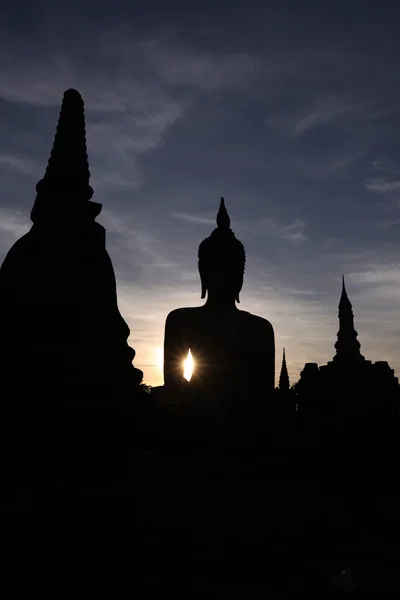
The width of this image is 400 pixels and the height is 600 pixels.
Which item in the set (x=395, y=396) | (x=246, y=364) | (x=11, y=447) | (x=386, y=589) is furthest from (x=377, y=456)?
(x=395, y=396)

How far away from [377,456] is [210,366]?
9.06 feet

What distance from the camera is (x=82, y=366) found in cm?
615

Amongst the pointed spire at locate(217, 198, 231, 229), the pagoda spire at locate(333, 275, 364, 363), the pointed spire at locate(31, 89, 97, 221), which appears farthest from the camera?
the pagoda spire at locate(333, 275, 364, 363)

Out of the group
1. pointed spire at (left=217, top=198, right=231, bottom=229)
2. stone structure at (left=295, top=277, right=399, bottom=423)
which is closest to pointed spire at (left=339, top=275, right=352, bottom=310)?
stone structure at (left=295, top=277, right=399, bottom=423)

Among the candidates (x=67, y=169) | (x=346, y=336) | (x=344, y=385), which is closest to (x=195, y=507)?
(x=67, y=169)

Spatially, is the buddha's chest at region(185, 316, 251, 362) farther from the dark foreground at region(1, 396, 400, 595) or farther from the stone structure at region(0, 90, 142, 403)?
the dark foreground at region(1, 396, 400, 595)

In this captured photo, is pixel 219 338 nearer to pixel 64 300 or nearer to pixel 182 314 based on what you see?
pixel 182 314

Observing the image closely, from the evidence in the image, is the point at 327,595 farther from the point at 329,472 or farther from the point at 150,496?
the point at 329,472

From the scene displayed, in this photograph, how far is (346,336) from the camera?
29.7m

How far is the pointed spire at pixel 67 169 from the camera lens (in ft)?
23.3

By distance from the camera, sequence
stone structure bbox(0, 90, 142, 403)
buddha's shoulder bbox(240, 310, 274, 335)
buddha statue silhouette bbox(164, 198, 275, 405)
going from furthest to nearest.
Result: buddha's shoulder bbox(240, 310, 274, 335)
buddha statue silhouette bbox(164, 198, 275, 405)
stone structure bbox(0, 90, 142, 403)

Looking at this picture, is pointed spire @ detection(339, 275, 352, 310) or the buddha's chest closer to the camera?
the buddha's chest

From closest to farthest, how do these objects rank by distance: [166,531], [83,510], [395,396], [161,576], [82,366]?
[161,576], [166,531], [83,510], [82,366], [395,396]

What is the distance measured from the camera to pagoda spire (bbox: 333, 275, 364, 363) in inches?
1141
